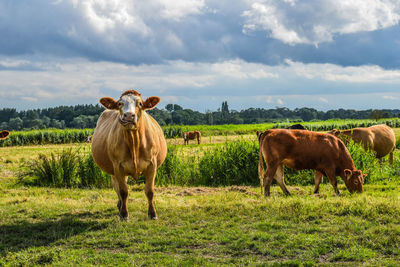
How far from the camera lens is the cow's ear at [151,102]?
6900mm

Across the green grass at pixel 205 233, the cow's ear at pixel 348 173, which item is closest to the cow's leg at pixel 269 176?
the green grass at pixel 205 233

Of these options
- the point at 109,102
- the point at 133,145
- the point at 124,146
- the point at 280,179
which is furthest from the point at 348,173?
the point at 109,102

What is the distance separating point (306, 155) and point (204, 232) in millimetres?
4304

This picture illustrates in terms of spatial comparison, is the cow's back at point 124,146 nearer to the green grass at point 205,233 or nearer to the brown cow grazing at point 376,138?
the green grass at point 205,233

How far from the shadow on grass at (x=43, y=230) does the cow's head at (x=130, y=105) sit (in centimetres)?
205

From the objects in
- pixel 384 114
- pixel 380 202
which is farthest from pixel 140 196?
pixel 384 114

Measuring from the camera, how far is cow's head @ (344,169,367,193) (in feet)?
31.0

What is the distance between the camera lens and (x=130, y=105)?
631 centimetres

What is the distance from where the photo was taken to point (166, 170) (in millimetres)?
12766

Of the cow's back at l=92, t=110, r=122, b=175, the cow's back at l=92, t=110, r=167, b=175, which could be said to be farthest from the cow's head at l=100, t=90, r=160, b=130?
the cow's back at l=92, t=110, r=122, b=175

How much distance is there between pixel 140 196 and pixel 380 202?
5.75 m

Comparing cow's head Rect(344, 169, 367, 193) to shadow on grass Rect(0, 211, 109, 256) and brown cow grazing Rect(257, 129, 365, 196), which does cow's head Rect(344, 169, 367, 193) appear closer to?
brown cow grazing Rect(257, 129, 365, 196)

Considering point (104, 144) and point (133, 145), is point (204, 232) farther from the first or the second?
point (104, 144)

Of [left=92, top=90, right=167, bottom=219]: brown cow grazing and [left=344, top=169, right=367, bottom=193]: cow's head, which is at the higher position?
[left=92, top=90, right=167, bottom=219]: brown cow grazing
